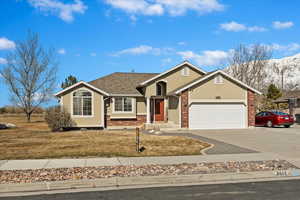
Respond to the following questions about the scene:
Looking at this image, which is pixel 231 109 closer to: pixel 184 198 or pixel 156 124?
pixel 156 124

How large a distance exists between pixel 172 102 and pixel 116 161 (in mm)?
15424

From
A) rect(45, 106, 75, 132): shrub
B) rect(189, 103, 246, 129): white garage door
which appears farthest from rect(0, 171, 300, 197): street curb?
rect(45, 106, 75, 132): shrub

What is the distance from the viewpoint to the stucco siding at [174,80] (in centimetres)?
2538

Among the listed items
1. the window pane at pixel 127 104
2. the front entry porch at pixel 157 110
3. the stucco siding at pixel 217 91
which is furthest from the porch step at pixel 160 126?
the stucco siding at pixel 217 91

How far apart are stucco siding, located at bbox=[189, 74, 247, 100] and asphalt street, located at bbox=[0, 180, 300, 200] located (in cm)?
1567

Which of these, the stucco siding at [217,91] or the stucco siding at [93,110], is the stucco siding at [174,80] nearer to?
the stucco siding at [217,91]

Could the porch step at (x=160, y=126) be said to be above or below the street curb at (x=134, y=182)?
above

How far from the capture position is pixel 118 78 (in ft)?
94.1

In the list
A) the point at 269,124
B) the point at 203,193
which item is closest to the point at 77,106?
the point at 269,124

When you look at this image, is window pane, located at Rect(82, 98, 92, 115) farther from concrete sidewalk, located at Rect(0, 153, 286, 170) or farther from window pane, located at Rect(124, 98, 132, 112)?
concrete sidewalk, located at Rect(0, 153, 286, 170)

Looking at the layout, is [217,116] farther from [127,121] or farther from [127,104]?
[127,104]

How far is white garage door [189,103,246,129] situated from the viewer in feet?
74.4

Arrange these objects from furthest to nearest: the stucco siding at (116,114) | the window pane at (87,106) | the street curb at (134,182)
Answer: the stucco siding at (116,114) < the window pane at (87,106) < the street curb at (134,182)

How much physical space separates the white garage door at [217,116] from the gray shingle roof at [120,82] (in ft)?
19.3
